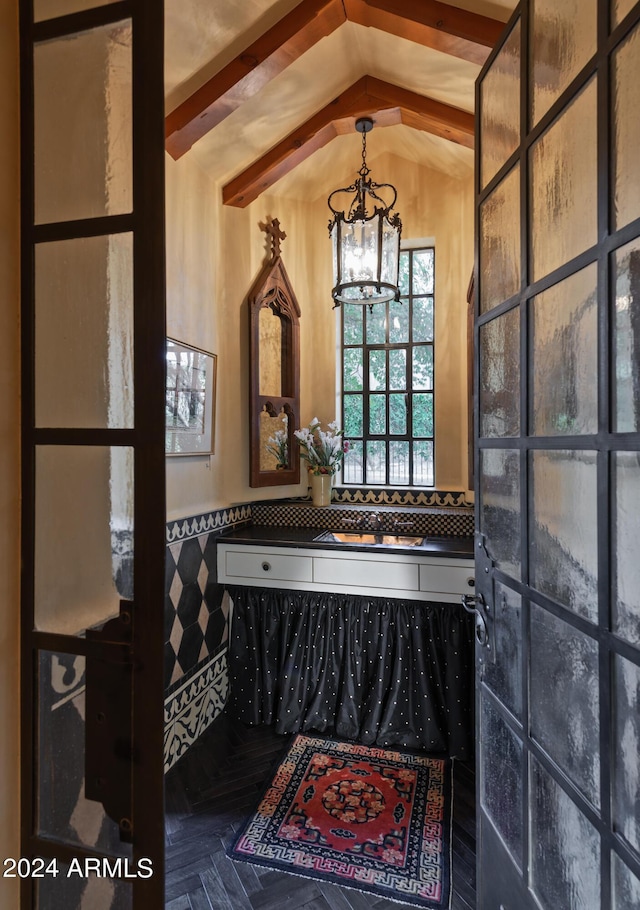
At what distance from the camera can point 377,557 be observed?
2459 mm

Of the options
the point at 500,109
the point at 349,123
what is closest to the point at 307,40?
the point at 349,123

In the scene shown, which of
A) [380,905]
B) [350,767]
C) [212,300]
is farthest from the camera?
[212,300]

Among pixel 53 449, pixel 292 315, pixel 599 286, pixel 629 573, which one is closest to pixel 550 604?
pixel 629 573

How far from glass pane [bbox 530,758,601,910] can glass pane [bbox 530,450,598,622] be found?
42cm

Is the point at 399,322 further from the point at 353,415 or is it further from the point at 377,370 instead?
the point at 353,415

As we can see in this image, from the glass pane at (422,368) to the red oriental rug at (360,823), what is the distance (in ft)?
7.31

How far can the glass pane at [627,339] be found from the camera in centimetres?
81

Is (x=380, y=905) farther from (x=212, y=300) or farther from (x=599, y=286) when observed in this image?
(x=212, y=300)

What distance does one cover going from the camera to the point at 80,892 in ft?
3.10

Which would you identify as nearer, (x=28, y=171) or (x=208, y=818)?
(x=28, y=171)

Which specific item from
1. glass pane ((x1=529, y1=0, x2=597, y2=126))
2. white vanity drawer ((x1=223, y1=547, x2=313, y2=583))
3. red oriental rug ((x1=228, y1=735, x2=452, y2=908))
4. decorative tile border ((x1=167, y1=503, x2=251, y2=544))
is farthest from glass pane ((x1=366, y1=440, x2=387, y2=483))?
glass pane ((x1=529, y1=0, x2=597, y2=126))

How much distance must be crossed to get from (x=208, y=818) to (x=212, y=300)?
2513mm

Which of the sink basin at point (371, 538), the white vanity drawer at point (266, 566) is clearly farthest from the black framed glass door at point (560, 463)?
the white vanity drawer at point (266, 566)

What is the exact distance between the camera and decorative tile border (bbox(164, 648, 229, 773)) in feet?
7.39
